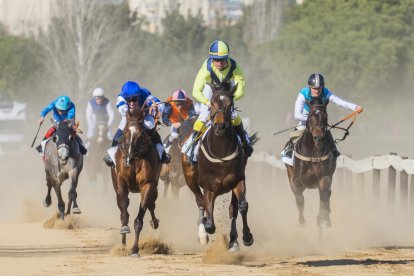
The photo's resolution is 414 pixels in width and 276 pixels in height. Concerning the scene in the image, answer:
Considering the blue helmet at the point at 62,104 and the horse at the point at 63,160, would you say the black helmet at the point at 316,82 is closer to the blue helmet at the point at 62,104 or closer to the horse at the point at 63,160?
the horse at the point at 63,160

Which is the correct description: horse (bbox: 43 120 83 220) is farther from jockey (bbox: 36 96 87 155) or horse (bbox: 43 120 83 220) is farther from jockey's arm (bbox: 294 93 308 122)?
jockey's arm (bbox: 294 93 308 122)

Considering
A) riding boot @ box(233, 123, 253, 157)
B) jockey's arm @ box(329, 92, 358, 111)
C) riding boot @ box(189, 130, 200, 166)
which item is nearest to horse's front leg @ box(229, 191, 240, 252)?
riding boot @ box(233, 123, 253, 157)

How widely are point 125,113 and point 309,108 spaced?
368 centimetres

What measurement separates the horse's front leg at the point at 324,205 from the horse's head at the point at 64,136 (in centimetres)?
507

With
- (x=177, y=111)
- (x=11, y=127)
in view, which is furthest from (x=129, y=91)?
(x=11, y=127)

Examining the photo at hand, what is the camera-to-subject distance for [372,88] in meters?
61.3

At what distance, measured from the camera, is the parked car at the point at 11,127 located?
56309mm

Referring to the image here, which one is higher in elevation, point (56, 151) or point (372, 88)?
point (372, 88)

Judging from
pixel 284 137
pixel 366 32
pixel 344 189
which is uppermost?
pixel 366 32

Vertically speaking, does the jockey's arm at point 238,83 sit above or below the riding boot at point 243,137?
above

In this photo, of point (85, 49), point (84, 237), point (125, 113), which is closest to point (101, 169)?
point (84, 237)

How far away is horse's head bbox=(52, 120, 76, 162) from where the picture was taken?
20.8 m

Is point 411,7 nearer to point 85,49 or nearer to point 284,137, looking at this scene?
point 284,137

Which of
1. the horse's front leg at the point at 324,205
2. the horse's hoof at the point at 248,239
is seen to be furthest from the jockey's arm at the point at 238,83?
the horse's front leg at the point at 324,205
